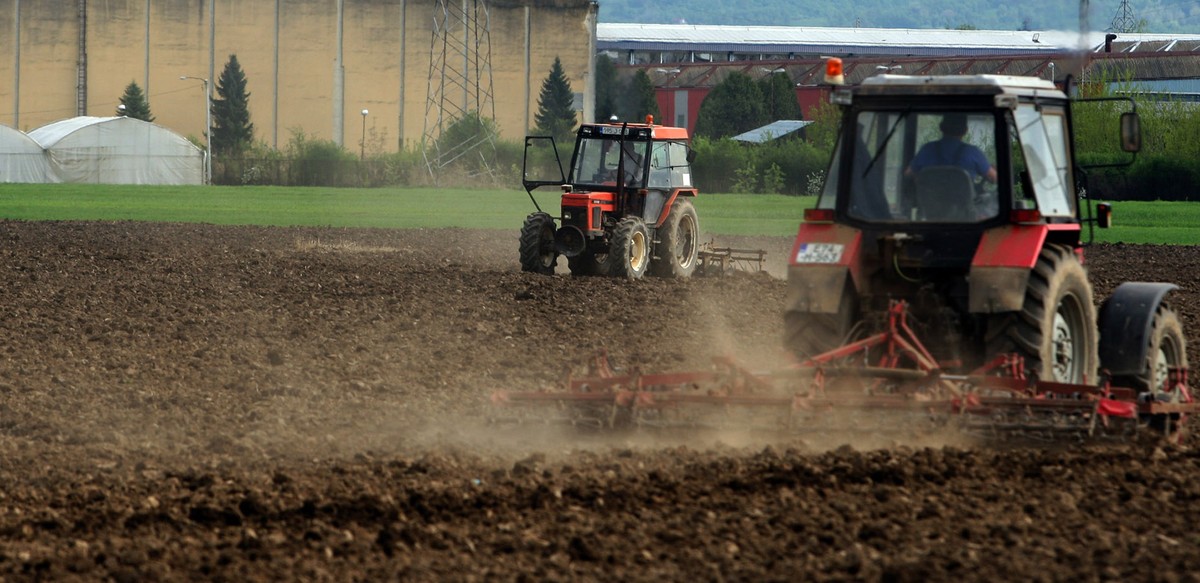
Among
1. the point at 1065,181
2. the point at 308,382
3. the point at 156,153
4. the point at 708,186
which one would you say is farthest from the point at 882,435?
the point at 156,153

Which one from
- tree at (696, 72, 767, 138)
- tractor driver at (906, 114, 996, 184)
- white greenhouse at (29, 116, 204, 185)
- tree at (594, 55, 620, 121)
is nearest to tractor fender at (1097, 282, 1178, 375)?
tractor driver at (906, 114, 996, 184)

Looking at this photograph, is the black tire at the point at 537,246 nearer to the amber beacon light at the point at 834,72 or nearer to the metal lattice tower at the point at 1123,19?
the metal lattice tower at the point at 1123,19

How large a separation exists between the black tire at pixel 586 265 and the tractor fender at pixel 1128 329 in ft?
37.7

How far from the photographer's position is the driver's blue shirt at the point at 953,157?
891 centimetres

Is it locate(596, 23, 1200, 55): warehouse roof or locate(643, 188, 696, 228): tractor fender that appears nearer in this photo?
locate(643, 188, 696, 228): tractor fender

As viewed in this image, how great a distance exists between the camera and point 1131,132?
884 centimetres

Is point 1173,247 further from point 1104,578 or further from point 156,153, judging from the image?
point 156,153

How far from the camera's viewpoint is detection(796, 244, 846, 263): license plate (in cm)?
903

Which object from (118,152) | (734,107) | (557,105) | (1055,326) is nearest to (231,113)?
(118,152)

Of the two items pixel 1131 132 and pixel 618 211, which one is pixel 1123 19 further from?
pixel 1131 132

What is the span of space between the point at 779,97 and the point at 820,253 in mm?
77671

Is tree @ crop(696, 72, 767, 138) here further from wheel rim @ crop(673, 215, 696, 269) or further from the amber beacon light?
the amber beacon light

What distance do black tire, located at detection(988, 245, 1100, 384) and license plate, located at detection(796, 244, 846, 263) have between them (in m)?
0.98

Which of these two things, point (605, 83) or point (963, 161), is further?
point (605, 83)
